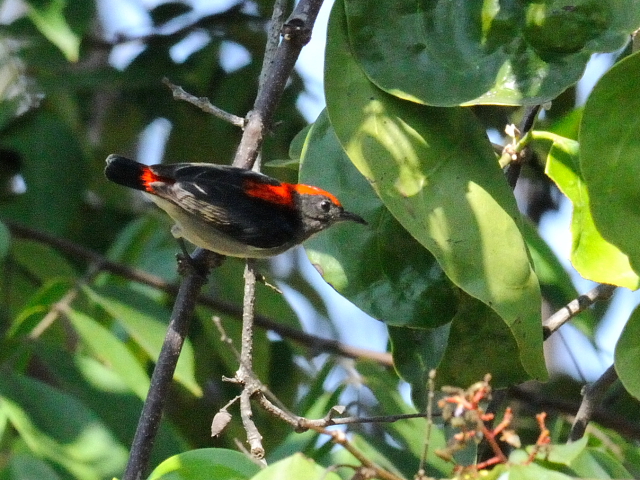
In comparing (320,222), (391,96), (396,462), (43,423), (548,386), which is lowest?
(548,386)

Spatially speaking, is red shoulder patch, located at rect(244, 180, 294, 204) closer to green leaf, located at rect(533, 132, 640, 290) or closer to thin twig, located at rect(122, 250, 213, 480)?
thin twig, located at rect(122, 250, 213, 480)

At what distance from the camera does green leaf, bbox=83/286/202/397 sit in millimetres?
3043

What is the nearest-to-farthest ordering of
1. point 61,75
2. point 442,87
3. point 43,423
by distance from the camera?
point 442,87, point 43,423, point 61,75

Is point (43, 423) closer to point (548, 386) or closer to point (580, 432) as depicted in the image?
point (580, 432)

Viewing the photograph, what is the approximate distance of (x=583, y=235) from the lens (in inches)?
71.9

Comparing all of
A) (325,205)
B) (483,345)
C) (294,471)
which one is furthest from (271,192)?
(294,471)

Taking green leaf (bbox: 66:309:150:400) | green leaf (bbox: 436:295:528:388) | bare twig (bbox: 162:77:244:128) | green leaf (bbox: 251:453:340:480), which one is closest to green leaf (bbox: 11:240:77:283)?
green leaf (bbox: 66:309:150:400)

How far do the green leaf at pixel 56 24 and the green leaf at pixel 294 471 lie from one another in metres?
2.20

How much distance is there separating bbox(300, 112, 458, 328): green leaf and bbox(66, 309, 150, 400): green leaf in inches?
44.8

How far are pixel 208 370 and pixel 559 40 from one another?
299 cm

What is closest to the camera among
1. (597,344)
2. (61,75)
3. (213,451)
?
(213,451)

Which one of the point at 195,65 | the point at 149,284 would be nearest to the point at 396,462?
the point at 149,284

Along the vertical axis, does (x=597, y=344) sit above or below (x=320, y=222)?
below

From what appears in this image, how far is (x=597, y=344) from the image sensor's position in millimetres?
3072
